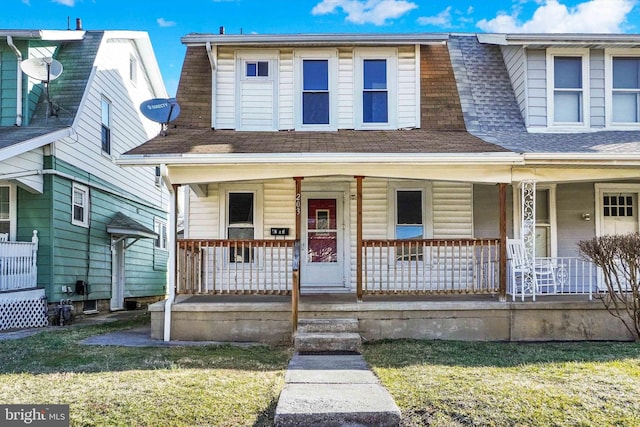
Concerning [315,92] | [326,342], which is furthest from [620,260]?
[315,92]

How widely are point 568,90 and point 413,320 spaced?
5.60 meters

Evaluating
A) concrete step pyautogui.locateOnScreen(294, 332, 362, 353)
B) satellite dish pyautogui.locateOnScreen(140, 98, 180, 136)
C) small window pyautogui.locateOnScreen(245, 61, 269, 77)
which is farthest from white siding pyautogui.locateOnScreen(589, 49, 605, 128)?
satellite dish pyautogui.locateOnScreen(140, 98, 180, 136)

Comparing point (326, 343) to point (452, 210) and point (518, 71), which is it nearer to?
point (452, 210)

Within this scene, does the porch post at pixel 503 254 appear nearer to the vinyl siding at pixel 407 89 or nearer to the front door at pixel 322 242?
the vinyl siding at pixel 407 89

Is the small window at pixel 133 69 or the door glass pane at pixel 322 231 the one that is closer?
the door glass pane at pixel 322 231

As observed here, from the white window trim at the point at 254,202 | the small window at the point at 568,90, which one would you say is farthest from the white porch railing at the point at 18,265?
the small window at the point at 568,90

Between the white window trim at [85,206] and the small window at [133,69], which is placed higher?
the small window at [133,69]

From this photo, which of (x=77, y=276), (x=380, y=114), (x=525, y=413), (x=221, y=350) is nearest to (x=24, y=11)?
(x=77, y=276)

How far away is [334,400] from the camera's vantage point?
4637mm

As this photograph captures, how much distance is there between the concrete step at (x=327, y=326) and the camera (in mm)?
7953

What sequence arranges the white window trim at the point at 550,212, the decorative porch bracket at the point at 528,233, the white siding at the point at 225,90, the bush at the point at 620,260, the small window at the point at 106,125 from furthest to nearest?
the small window at the point at 106,125 < the white siding at the point at 225,90 < the white window trim at the point at 550,212 < the decorative porch bracket at the point at 528,233 < the bush at the point at 620,260

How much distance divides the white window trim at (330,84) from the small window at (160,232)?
8.79 metres

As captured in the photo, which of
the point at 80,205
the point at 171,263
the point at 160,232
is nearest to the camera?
the point at 171,263

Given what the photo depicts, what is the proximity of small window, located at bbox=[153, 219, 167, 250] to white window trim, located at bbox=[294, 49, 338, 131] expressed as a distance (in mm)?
8786
